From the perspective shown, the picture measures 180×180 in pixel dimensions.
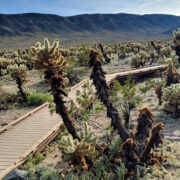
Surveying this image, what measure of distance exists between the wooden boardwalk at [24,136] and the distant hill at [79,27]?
4593 inches

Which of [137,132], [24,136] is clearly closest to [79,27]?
[24,136]

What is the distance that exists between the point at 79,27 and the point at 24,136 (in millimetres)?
159143

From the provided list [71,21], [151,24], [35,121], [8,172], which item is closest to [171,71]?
[35,121]

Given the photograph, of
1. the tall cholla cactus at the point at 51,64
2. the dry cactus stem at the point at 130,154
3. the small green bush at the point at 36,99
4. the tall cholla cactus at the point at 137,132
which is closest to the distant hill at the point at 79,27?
the small green bush at the point at 36,99

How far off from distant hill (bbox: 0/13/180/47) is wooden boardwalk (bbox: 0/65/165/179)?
116652 millimetres

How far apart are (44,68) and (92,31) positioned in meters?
152

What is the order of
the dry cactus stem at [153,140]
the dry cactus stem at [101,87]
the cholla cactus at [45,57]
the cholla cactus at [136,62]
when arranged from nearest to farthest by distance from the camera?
1. the cholla cactus at [45,57]
2. the dry cactus stem at [153,140]
3. the dry cactus stem at [101,87]
4. the cholla cactus at [136,62]

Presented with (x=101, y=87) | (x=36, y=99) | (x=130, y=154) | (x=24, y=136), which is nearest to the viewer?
(x=130, y=154)

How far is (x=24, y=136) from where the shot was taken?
345 inches

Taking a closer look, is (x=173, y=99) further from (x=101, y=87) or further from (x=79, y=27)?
(x=79, y=27)

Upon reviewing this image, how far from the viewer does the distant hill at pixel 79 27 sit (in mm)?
129000

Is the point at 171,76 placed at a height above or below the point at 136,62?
below

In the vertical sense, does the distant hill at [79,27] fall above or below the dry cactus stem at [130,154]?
above

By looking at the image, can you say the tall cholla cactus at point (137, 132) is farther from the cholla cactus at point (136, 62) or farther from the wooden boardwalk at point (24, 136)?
the cholla cactus at point (136, 62)
